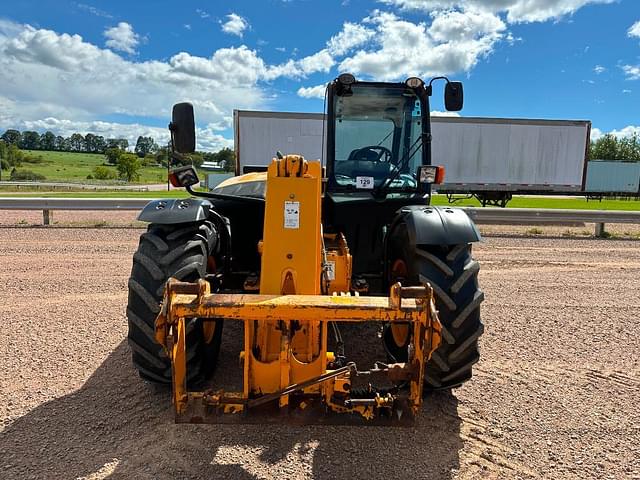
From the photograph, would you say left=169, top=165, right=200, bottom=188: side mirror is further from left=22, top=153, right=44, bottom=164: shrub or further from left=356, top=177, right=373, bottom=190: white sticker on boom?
left=22, top=153, right=44, bottom=164: shrub

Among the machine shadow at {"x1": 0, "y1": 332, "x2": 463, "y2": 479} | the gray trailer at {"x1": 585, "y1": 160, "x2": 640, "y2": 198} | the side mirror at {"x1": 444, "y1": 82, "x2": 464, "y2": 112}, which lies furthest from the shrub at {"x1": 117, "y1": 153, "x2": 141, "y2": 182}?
the machine shadow at {"x1": 0, "y1": 332, "x2": 463, "y2": 479}

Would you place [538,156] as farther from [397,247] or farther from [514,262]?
[397,247]

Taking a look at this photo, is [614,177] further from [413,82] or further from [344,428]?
[344,428]

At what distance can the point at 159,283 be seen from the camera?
3201 millimetres

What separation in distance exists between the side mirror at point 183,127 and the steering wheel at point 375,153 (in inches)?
68.3

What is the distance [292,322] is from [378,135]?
253cm

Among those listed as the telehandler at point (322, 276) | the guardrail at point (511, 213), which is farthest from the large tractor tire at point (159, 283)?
the guardrail at point (511, 213)

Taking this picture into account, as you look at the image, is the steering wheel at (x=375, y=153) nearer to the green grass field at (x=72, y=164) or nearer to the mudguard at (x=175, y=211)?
the mudguard at (x=175, y=211)

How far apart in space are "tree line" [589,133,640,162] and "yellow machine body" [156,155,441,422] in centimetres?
6888

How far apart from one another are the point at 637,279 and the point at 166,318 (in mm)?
7574

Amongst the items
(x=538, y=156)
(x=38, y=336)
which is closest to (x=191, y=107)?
(x=38, y=336)

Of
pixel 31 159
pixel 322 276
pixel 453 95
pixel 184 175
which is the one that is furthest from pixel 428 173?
pixel 31 159

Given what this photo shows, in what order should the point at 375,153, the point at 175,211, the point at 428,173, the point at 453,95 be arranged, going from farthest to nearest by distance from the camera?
the point at 375,153 < the point at 453,95 < the point at 428,173 < the point at 175,211

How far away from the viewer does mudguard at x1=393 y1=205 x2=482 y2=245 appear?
326cm
